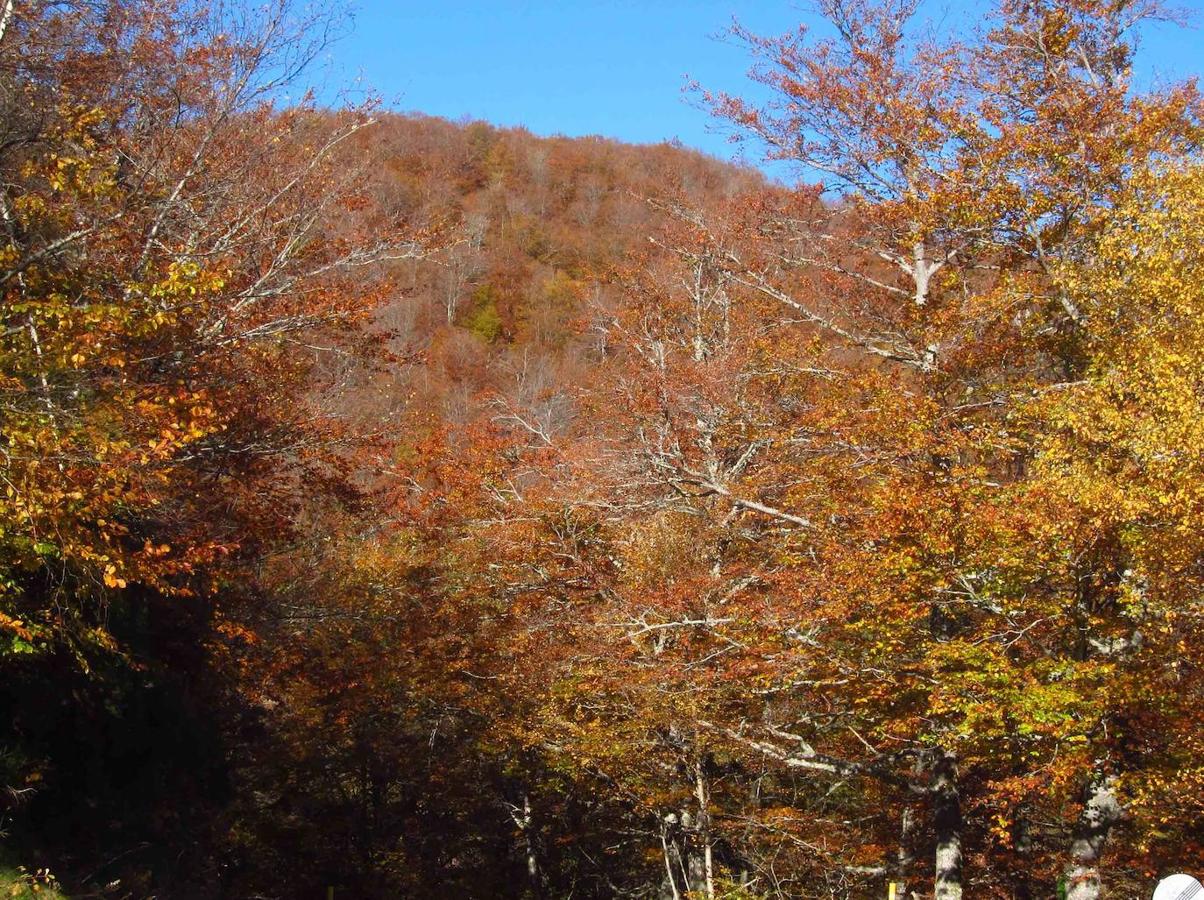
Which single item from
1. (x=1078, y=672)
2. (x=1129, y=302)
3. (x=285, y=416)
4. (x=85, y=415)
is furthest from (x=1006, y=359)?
(x=85, y=415)

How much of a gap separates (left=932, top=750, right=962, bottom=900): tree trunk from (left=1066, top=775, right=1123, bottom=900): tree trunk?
3.91 feet

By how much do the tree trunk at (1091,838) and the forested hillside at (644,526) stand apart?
7cm

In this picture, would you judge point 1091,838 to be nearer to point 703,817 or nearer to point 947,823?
point 947,823

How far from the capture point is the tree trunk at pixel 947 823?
11477 millimetres

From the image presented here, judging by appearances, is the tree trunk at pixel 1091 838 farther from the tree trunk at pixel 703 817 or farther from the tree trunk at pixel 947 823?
the tree trunk at pixel 703 817

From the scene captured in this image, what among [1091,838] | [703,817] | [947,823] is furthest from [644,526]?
[1091,838]

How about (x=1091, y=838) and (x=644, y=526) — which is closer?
(x=1091, y=838)

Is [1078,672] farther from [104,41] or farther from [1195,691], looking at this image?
[104,41]

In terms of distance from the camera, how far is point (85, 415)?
8133 millimetres

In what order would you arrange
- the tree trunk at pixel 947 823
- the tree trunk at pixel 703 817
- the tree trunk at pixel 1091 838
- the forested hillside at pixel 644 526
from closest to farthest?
the forested hillside at pixel 644 526
the tree trunk at pixel 1091 838
the tree trunk at pixel 947 823
the tree trunk at pixel 703 817

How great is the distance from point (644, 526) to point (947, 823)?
6.62m

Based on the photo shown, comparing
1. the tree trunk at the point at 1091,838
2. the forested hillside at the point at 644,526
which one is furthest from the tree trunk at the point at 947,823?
the tree trunk at the point at 1091,838

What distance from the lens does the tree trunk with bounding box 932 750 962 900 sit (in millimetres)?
11477

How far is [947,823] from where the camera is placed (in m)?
11.9
